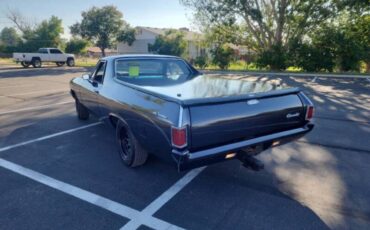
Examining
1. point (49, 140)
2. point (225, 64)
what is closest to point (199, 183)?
point (49, 140)

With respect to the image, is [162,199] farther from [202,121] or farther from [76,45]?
[76,45]

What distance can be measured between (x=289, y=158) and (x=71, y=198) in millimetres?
3211

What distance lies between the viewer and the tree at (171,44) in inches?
1394

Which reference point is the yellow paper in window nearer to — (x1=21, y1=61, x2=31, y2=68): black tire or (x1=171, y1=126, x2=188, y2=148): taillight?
(x1=171, y1=126, x2=188, y2=148): taillight

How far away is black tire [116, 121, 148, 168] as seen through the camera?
3785 millimetres

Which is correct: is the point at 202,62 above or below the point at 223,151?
above

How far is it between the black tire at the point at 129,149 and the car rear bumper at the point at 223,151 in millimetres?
1097

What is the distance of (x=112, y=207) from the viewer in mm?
3072

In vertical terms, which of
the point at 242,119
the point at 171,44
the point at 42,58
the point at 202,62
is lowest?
the point at 242,119

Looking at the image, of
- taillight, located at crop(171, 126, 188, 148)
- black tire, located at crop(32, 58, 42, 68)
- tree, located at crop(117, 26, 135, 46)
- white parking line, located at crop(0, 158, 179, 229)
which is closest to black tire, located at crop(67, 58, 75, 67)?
black tire, located at crop(32, 58, 42, 68)

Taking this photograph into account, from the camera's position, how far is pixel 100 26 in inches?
1645

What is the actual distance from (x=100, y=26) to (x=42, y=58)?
16025 millimetres

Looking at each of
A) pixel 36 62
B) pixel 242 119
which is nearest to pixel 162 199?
pixel 242 119

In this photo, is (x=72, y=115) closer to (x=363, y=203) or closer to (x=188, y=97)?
(x=188, y=97)
